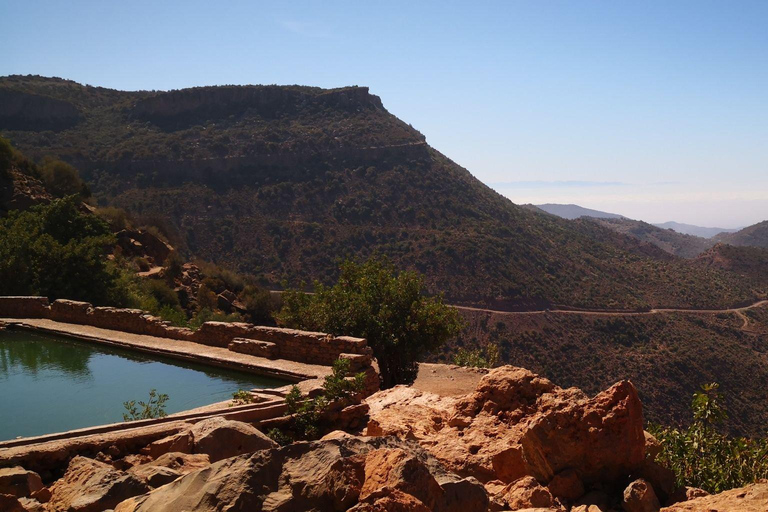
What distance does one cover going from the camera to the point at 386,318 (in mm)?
15062

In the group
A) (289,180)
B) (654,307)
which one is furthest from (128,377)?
(289,180)

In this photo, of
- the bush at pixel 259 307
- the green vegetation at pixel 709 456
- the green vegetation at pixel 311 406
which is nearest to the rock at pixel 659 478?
the green vegetation at pixel 709 456

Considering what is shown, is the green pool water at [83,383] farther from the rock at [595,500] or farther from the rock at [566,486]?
the rock at [595,500]

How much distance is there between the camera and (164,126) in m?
66.9

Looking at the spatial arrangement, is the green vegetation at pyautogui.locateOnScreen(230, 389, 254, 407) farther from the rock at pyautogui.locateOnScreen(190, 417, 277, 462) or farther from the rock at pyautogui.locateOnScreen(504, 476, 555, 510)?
the rock at pyautogui.locateOnScreen(504, 476, 555, 510)

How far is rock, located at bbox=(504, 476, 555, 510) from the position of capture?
5.48 meters

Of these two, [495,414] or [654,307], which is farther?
[654,307]

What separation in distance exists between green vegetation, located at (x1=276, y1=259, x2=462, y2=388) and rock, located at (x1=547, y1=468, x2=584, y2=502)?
8874mm

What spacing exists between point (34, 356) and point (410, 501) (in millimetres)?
11189

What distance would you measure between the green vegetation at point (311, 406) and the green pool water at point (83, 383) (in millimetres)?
2145

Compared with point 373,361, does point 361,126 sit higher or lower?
higher

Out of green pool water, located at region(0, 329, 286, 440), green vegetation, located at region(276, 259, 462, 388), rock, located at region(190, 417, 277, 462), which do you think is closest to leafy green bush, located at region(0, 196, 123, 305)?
green pool water, located at region(0, 329, 286, 440)

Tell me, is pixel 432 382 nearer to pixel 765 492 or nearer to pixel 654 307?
pixel 765 492

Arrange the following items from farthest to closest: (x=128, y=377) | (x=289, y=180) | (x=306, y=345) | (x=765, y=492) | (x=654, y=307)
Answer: (x=289, y=180)
(x=654, y=307)
(x=306, y=345)
(x=128, y=377)
(x=765, y=492)
